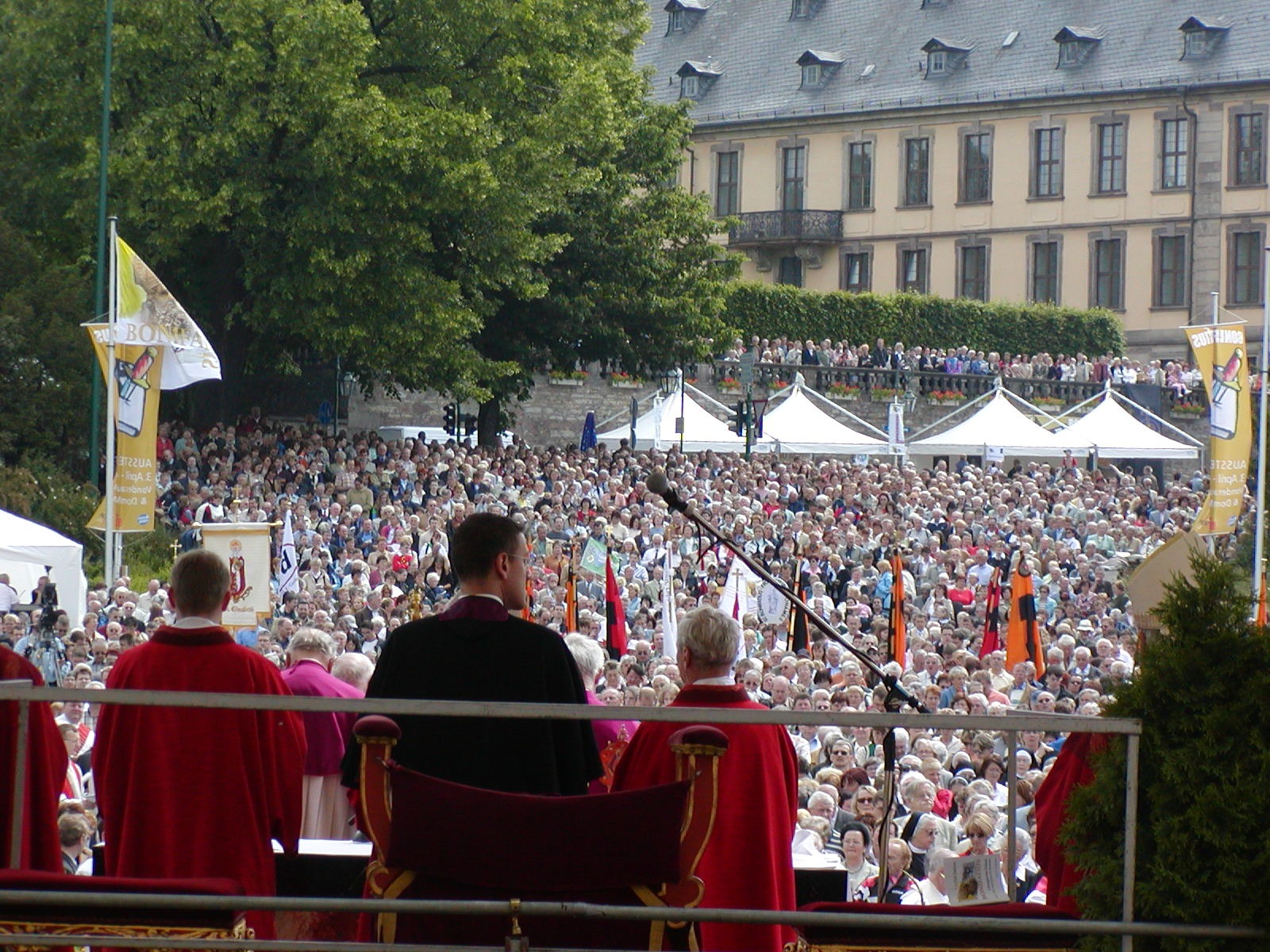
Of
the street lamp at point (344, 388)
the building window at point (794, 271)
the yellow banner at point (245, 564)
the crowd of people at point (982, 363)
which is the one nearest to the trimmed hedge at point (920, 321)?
the crowd of people at point (982, 363)

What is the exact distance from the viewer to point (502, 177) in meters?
32.3

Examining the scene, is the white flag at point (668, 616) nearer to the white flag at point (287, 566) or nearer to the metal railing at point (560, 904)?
the white flag at point (287, 566)

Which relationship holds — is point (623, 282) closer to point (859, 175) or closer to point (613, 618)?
point (613, 618)

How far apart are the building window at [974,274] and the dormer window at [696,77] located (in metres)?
10.4

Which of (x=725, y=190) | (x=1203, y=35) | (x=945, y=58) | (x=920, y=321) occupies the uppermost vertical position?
(x=945, y=58)

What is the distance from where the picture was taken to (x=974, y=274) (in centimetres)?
6284

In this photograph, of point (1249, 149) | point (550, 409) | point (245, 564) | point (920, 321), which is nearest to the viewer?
point (245, 564)

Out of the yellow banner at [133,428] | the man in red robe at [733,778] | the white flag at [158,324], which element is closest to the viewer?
the man in red robe at [733,778]

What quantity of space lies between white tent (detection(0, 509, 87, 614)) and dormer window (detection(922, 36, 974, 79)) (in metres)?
47.3

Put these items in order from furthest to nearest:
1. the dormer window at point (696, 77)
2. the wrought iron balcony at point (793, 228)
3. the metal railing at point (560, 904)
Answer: the dormer window at point (696, 77)
the wrought iron balcony at point (793, 228)
the metal railing at point (560, 904)

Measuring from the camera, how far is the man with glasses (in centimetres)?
476

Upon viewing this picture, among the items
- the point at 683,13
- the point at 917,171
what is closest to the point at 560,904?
the point at 917,171

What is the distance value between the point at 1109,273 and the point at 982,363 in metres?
12.8

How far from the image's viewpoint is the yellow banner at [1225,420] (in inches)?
729
